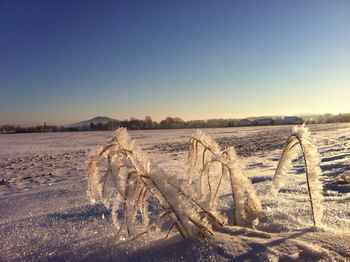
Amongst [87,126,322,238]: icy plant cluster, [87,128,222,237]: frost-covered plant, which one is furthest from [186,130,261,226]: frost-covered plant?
[87,128,222,237]: frost-covered plant

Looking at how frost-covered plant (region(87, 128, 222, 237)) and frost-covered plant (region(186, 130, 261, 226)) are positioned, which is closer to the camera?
frost-covered plant (region(87, 128, 222, 237))

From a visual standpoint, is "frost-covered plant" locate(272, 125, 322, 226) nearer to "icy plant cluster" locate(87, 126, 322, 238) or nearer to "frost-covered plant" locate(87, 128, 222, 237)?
"icy plant cluster" locate(87, 126, 322, 238)

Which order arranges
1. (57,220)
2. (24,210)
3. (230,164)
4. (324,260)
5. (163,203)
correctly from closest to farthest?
(324,260), (163,203), (230,164), (57,220), (24,210)

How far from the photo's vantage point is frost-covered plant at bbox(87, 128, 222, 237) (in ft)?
5.05

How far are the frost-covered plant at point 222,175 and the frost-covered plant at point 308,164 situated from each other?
0.54ft

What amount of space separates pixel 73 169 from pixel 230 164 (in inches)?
260

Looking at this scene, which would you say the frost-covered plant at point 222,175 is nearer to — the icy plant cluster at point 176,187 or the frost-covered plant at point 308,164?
the icy plant cluster at point 176,187

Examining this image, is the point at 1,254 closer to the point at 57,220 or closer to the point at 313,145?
the point at 57,220

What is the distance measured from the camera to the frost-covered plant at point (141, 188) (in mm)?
1538

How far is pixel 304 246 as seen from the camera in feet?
4.56

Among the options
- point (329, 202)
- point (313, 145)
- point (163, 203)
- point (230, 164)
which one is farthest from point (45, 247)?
point (329, 202)

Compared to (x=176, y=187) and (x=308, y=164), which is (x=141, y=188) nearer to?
(x=176, y=187)

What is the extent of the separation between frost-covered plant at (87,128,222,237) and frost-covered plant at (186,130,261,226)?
163mm

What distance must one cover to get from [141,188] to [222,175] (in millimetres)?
417
